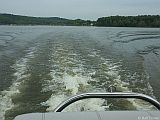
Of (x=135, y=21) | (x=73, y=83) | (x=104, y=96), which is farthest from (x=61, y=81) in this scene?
(x=135, y=21)

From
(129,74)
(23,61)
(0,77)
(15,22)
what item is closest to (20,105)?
(0,77)

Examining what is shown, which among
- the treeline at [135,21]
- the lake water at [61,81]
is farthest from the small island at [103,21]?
the lake water at [61,81]

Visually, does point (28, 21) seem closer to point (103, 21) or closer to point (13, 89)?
point (103, 21)

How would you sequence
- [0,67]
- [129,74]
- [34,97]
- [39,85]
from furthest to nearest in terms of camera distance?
[0,67] < [129,74] < [39,85] < [34,97]

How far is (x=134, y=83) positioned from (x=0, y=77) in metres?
4.24

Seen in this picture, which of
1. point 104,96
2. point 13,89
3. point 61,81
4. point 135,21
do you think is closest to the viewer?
point 104,96

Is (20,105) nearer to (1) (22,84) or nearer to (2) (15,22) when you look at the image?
(1) (22,84)

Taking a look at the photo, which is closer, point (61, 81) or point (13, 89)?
point (13, 89)

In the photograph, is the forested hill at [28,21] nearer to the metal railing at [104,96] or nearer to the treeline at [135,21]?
the treeline at [135,21]

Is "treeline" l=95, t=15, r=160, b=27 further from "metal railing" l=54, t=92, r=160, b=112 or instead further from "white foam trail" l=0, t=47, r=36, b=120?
"metal railing" l=54, t=92, r=160, b=112

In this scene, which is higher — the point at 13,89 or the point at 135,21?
the point at 13,89

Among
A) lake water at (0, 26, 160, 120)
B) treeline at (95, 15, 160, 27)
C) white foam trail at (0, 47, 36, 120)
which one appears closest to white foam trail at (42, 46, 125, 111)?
lake water at (0, 26, 160, 120)

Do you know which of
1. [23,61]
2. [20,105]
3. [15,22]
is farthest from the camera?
[15,22]

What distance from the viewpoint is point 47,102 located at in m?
8.50
